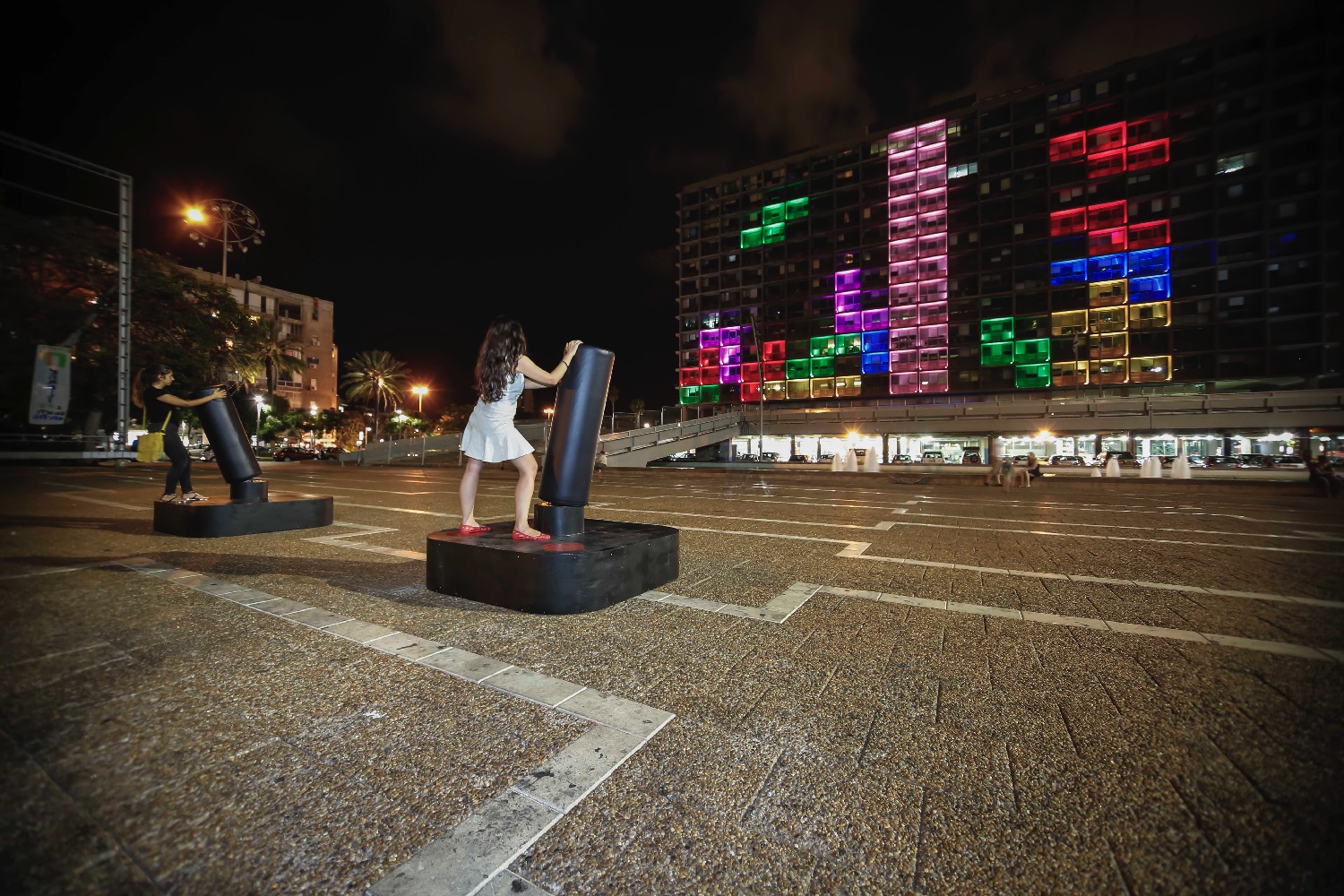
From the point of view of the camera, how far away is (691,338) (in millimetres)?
85875

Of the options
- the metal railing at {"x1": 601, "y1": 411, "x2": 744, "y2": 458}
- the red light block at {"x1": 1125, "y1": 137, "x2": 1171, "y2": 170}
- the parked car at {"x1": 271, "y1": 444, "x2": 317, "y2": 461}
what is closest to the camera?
the metal railing at {"x1": 601, "y1": 411, "x2": 744, "y2": 458}

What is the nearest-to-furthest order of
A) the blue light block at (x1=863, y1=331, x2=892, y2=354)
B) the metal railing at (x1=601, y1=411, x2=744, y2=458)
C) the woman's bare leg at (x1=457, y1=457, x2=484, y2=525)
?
the woman's bare leg at (x1=457, y1=457, x2=484, y2=525) → the metal railing at (x1=601, y1=411, x2=744, y2=458) → the blue light block at (x1=863, y1=331, x2=892, y2=354)

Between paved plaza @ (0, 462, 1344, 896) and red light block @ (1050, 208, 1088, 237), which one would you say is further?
red light block @ (1050, 208, 1088, 237)

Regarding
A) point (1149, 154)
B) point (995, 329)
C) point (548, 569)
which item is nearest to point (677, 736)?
point (548, 569)

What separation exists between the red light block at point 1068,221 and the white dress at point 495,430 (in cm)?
7628

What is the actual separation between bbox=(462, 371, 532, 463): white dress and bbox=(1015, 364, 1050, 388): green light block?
235 ft

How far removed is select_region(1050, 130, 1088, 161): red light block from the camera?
202 ft

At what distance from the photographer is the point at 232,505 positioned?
610cm

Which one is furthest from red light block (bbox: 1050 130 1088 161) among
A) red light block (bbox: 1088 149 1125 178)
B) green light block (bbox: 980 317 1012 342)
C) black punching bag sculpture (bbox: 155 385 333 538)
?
black punching bag sculpture (bbox: 155 385 333 538)

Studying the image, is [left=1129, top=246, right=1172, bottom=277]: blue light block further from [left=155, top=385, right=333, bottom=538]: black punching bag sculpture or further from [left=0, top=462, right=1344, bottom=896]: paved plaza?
[left=155, top=385, right=333, bottom=538]: black punching bag sculpture

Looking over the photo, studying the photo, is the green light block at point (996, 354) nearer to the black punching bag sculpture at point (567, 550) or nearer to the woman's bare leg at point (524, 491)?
the black punching bag sculpture at point (567, 550)

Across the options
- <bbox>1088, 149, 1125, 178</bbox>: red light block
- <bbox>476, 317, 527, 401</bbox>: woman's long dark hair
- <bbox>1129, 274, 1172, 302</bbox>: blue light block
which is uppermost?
<bbox>1088, 149, 1125, 178</bbox>: red light block

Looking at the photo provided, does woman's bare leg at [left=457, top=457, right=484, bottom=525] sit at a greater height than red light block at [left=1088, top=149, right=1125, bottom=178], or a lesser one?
lesser

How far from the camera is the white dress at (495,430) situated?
4.25 meters
